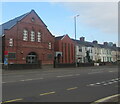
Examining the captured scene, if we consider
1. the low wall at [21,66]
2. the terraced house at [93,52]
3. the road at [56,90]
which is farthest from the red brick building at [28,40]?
the road at [56,90]

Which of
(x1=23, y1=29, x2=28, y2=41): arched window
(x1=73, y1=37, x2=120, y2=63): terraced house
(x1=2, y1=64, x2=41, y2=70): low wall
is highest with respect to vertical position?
(x1=23, y1=29, x2=28, y2=41): arched window

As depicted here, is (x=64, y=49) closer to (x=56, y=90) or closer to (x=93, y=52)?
(x=93, y=52)

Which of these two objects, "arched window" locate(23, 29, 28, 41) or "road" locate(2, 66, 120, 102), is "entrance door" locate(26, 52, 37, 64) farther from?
"road" locate(2, 66, 120, 102)

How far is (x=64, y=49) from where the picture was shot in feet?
178

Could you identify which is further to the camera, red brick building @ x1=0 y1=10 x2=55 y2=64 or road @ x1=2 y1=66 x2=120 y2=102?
red brick building @ x1=0 y1=10 x2=55 y2=64

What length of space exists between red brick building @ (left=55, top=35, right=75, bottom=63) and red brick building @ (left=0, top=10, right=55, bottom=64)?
15.2 ft

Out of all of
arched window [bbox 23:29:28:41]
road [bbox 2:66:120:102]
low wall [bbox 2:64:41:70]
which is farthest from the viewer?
arched window [bbox 23:29:28:41]

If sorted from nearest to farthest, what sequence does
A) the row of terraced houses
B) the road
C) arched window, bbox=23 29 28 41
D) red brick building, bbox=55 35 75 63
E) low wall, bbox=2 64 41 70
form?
the road → low wall, bbox=2 64 41 70 → the row of terraced houses → arched window, bbox=23 29 28 41 → red brick building, bbox=55 35 75 63

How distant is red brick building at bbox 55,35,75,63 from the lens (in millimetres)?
52719

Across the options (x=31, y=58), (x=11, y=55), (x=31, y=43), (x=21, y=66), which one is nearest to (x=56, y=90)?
(x=21, y=66)

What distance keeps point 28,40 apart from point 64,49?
550 inches

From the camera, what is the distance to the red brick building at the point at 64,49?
52719mm

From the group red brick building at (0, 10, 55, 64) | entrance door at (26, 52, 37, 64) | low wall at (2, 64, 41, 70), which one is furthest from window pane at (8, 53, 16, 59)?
low wall at (2, 64, 41, 70)

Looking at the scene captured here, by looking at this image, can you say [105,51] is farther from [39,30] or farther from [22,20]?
[22,20]
